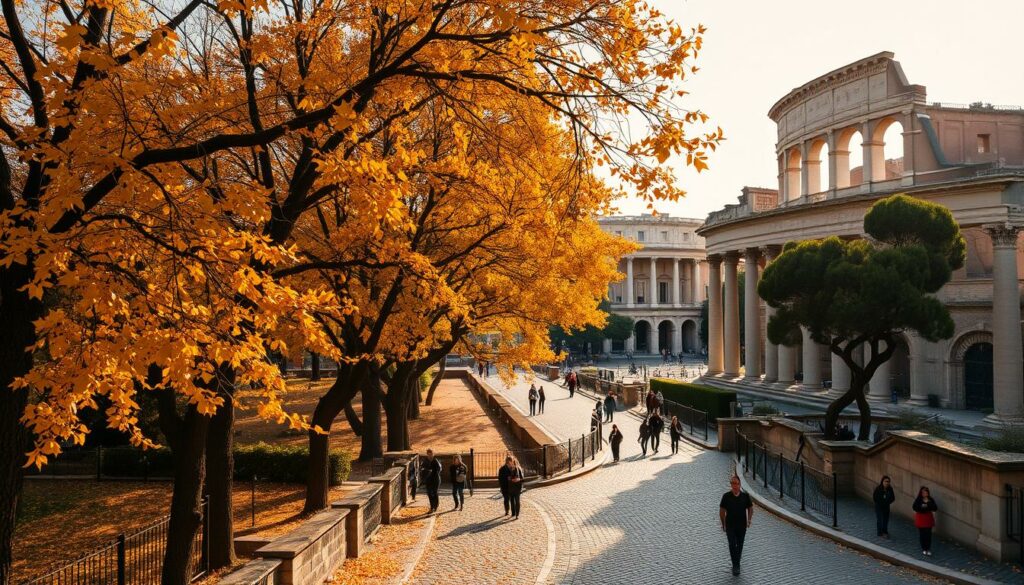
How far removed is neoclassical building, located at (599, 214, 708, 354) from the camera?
99500mm

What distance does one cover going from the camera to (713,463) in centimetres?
2109

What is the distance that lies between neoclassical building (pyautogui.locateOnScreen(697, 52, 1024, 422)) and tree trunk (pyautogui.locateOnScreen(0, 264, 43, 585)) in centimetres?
3186

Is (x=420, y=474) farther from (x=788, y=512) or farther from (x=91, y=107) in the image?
(x=91, y=107)

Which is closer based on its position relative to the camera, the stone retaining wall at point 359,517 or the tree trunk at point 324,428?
the stone retaining wall at point 359,517

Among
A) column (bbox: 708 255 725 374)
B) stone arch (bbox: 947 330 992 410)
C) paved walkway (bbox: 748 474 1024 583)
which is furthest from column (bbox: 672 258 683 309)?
paved walkway (bbox: 748 474 1024 583)

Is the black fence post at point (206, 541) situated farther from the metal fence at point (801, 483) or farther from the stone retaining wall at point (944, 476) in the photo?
the stone retaining wall at point (944, 476)

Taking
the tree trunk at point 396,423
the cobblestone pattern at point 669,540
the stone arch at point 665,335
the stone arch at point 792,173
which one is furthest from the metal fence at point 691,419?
the stone arch at point 665,335

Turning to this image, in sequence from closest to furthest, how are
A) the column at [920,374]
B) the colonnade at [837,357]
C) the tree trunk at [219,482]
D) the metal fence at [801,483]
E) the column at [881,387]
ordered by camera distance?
the tree trunk at [219,482] → the metal fence at [801,483] → the colonnade at [837,357] → the column at [881,387] → the column at [920,374]

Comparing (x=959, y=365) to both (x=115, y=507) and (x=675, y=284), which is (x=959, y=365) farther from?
(x=675, y=284)

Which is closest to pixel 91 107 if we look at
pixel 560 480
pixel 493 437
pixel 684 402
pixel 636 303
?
pixel 560 480

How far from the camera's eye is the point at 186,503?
9867mm

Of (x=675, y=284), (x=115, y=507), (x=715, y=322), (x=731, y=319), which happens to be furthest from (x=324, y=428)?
(x=675, y=284)

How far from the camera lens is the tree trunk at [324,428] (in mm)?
12992

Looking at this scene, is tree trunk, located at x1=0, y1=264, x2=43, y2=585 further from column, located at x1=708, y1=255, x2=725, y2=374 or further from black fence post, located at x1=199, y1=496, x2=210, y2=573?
column, located at x1=708, y1=255, x2=725, y2=374
